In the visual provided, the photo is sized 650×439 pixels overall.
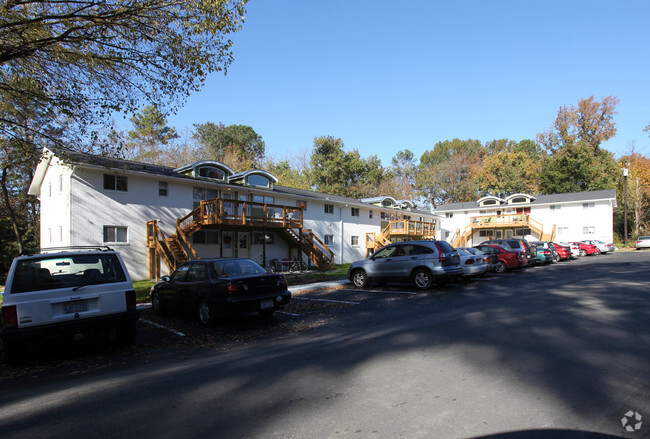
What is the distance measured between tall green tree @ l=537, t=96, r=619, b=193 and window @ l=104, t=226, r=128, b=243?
53.6m

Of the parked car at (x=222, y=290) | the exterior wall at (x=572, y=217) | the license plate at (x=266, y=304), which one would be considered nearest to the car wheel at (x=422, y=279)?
the parked car at (x=222, y=290)

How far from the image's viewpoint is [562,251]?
27141 mm

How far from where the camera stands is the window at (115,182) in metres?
19.1

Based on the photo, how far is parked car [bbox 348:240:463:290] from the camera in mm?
13312

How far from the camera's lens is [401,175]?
64.8 metres

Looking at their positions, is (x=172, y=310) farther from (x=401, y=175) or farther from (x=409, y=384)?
(x=401, y=175)

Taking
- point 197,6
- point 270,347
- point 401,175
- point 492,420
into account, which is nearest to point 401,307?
point 270,347

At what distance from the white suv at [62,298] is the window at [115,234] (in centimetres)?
1379

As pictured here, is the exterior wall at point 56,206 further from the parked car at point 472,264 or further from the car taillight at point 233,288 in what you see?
the parked car at point 472,264

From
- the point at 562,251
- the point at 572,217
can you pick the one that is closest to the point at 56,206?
the point at 562,251

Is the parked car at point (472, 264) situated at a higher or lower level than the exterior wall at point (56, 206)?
lower

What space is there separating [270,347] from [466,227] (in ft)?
142

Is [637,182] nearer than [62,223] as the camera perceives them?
No

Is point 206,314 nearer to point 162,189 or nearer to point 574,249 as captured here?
point 162,189
